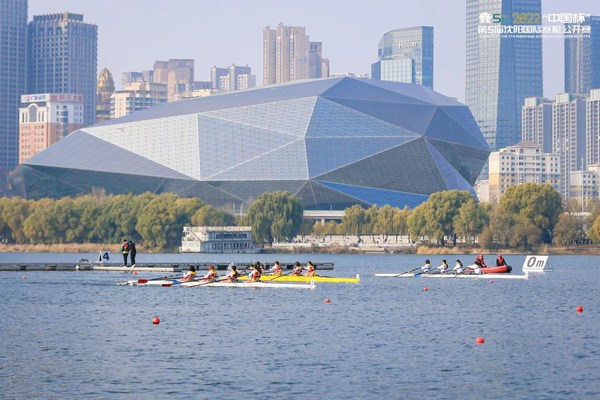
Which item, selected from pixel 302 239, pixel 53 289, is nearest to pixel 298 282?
pixel 53 289

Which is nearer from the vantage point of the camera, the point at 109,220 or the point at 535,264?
the point at 535,264

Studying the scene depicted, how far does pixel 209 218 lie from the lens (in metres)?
173

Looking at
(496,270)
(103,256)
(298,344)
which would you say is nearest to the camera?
(298,344)

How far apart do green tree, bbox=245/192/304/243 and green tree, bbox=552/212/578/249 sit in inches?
1347

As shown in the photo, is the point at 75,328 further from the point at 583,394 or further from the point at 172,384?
the point at 583,394

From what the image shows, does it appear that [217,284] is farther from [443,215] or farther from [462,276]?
[443,215]

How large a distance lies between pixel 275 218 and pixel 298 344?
119 meters

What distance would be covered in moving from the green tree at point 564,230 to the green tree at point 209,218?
45.0 metres

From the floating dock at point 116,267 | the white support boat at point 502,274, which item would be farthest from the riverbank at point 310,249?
the floating dock at point 116,267

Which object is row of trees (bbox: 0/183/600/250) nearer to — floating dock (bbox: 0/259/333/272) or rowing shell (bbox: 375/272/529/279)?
floating dock (bbox: 0/259/333/272)

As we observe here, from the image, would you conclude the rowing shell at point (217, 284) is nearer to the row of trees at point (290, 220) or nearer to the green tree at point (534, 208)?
the green tree at point (534, 208)

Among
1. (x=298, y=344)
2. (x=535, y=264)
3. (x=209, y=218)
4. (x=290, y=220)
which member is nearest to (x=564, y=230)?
(x=290, y=220)

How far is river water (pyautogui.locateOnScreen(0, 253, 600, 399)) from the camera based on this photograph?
40.3 metres

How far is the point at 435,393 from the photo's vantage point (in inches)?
1547
